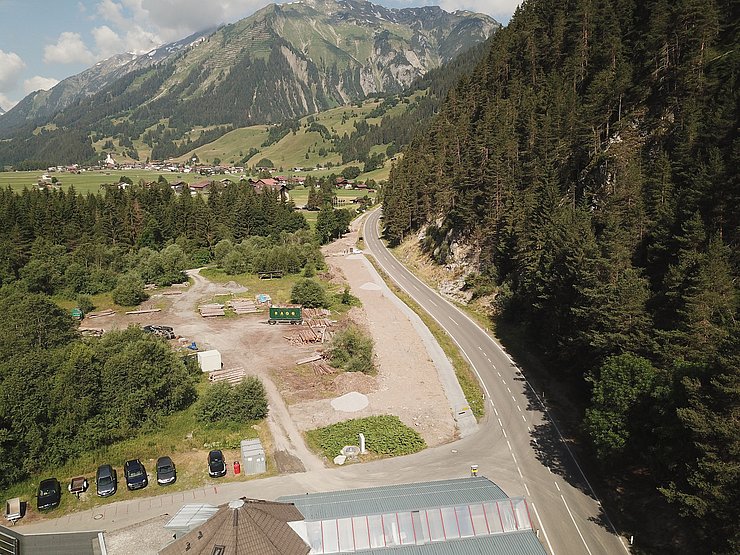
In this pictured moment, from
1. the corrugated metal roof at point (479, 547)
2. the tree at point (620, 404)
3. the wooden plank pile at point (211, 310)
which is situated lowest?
the wooden plank pile at point (211, 310)

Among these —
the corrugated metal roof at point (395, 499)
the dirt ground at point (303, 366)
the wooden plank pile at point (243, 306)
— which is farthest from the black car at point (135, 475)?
the wooden plank pile at point (243, 306)

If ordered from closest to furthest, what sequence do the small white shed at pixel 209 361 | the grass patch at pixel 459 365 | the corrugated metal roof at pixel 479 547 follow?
the corrugated metal roof at pixel 479 547
the grass patch at pixel 459 365
the small white shed at pixel 209 361

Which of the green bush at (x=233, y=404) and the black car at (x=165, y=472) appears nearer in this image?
the black car at (x=165, y=472)

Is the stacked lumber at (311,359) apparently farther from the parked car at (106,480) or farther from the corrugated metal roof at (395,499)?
the corrugated metal roof at (395,499)

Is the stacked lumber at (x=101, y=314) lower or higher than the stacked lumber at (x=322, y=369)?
higher

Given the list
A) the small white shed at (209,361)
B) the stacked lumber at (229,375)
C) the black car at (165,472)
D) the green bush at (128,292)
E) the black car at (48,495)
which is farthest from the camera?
the green bush at (128,292)

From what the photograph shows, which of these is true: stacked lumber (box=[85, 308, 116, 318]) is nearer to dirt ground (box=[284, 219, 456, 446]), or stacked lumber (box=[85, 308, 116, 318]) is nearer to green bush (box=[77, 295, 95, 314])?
green bush (box=[77, 295, 95, 314])

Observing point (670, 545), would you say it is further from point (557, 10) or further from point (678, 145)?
point (557, 10)

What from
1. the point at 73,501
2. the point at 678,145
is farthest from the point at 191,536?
the point at 678,145
